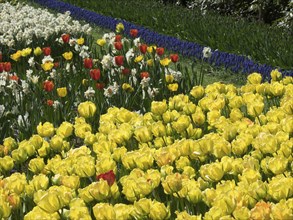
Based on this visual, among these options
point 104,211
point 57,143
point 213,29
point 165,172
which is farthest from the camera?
point 213,29

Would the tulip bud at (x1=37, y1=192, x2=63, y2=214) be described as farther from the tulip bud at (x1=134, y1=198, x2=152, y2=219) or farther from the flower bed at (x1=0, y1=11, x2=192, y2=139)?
the flower bed at (x1=0, y1=11, x2=192, y2=139)

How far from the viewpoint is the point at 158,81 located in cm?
551

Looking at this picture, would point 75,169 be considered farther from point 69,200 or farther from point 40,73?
point 40,73

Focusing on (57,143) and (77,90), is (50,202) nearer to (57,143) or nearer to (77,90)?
(57,143)

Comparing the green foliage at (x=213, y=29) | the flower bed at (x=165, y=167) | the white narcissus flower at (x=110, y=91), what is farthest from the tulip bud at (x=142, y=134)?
the green foliage at (x=213, y=29)

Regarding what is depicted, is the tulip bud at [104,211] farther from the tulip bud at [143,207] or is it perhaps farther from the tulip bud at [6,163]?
the tulip bud at [6,163]

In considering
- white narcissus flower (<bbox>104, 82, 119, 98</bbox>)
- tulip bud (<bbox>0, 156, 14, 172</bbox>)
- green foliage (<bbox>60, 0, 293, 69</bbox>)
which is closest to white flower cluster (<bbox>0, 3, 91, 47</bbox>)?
green foliage (<bbox>60, 0, 293, 69</bbox>)

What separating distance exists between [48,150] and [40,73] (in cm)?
289

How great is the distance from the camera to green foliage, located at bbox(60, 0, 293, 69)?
717 centimetres

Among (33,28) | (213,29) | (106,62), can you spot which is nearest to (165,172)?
(106,62)

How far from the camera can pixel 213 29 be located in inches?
342

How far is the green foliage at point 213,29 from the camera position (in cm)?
717

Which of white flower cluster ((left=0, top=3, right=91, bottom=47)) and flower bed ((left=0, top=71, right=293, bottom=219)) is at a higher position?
white flower cluster ((left=0, top=3, right=91, bottom=47))

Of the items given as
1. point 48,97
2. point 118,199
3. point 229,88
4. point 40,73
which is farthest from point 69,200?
point 40,73
